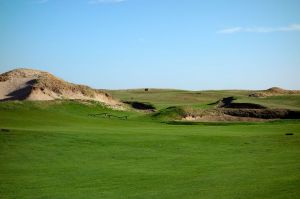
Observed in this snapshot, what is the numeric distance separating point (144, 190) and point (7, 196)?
4.34 meters

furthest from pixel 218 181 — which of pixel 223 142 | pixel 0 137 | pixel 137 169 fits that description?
pixel 0 137

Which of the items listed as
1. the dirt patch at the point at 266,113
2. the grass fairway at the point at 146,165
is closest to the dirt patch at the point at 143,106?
the dirt patch at the point at 266,113

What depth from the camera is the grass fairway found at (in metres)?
15.0

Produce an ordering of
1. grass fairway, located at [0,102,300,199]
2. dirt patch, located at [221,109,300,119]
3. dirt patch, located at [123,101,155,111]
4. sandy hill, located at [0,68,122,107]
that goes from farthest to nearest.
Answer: dirt patch, located at [123,101,155,111] → sandy hill, located at [0,68,122,107] → dirt patch, located at [221,109,300,119] → grass fairway, located at [0,102,300,199]

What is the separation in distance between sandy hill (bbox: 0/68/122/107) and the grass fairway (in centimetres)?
2857

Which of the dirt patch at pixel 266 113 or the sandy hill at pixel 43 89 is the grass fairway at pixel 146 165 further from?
the sandy hill at pixel 43 89

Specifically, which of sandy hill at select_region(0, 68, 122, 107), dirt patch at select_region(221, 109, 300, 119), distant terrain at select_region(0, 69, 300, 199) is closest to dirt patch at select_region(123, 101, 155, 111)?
sandy hill at select_region(0, 68, 122, 107)

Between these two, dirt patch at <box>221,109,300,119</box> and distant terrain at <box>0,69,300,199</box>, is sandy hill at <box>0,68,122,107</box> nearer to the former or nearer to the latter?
distant terrain at <box>0,69,300,199</box>

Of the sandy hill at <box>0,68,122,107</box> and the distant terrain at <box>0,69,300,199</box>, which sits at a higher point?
the sandy hill at <box>0,68,122,107</box>

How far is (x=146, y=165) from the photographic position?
20281 millimetres

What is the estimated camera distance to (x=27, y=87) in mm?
63344

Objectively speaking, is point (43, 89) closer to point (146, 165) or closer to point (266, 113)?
point (266, 113)

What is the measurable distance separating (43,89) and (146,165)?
44591 mm

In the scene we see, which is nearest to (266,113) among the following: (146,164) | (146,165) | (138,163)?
(138,163)
